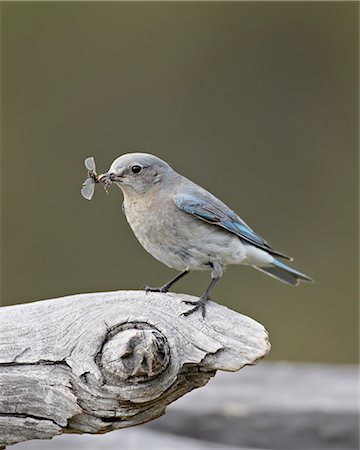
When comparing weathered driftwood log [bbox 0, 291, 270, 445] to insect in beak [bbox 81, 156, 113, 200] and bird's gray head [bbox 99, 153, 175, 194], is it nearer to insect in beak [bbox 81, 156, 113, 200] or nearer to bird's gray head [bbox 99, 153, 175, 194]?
insect in beak [bbox 81, 156, 113, 200]

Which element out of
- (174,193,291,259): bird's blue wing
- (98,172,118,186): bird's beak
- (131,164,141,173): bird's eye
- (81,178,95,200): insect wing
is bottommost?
(81,178,95,200): insect wing

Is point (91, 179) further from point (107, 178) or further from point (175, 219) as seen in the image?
point (175, 219)

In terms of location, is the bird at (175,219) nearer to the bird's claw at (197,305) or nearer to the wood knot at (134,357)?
the bird's claw at (197,305)

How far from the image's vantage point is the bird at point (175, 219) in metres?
3.72

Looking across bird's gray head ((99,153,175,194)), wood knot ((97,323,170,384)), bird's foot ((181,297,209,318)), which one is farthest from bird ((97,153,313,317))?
wood knot ((97,323,170,384))

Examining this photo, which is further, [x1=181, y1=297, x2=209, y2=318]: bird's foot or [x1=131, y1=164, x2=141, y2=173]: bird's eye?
[x1=131, y1=164, x2=141, y2=173]: bird's eye

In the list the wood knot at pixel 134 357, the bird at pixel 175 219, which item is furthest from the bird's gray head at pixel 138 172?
the wood knot at pixel 134 357

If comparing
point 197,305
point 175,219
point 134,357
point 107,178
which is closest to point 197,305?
point 197,305

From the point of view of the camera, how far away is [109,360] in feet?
9.86

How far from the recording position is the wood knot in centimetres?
296

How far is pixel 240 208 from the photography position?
812 cm

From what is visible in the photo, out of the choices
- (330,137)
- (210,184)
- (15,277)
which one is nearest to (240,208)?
(210,184)

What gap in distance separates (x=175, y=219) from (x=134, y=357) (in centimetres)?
86

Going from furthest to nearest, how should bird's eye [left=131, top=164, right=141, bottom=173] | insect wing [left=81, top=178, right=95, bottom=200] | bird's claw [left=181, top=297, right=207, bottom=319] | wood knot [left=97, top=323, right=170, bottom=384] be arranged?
bird's eye [left=131, top=164, right=141, bottom=173]
insect wing [left=81, top=178, right=95, bottom=200]
bird's claw [left=181, top=297, right=207, bottom=319]
wood knot [left=97, top=323, right=170, bottom=384]
